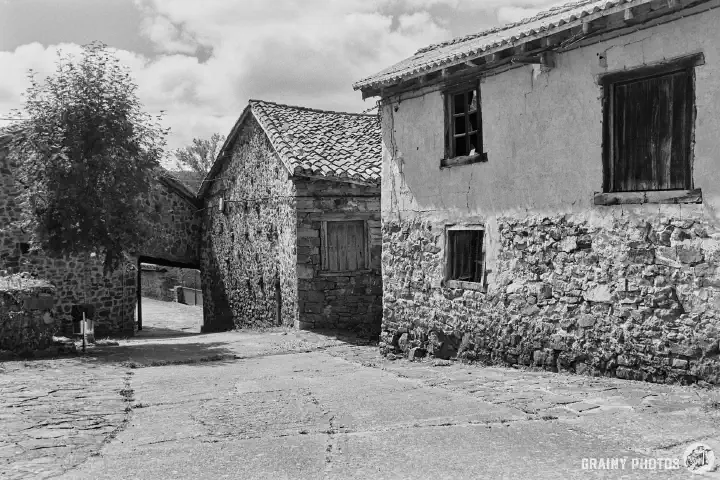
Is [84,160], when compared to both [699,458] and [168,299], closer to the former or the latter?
[699,458]

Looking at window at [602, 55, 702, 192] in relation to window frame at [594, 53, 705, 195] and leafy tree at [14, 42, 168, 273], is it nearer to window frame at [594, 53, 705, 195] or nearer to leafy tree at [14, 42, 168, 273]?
window frame at [594, 53, 705, 195]

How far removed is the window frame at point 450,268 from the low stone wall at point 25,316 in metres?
6.64

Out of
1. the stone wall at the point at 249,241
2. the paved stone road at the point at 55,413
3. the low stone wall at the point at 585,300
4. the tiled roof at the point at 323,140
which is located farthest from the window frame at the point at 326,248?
the paved stone road at the point at 55,413

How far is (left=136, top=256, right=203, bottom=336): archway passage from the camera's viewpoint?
20953mm

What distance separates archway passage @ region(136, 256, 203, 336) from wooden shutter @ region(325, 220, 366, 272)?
7.06m

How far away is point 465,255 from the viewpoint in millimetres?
10375

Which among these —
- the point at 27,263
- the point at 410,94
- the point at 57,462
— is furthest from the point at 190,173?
the point at 57,462

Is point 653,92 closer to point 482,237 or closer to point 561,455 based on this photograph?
point 482,237

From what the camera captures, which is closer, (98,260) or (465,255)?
(465,255)

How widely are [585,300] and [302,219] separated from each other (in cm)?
782

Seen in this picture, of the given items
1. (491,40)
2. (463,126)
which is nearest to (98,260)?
A: (463,126)

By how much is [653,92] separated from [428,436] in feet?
14.8

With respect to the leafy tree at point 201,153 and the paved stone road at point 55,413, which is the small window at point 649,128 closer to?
the paved stone road at point 55,413

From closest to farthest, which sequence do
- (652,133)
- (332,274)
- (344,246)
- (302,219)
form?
(652,133)
(302,219)
(332,274)
(344,246)
